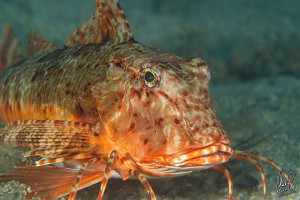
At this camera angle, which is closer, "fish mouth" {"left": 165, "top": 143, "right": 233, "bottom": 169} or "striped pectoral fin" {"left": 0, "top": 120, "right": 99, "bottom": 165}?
"fish mouth" {"left": 165, "top": 143, "right": 233, "bottom": 169}

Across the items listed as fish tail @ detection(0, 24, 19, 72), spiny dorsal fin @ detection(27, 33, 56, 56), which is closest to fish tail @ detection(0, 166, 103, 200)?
spiny dorsal fin @ detection(27, 33, 56, 56)

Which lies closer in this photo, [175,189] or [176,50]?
[175,189]

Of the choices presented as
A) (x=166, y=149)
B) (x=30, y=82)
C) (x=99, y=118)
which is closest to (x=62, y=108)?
(x=99, y=118)

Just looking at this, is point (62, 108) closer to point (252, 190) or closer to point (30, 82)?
point (30, 82)

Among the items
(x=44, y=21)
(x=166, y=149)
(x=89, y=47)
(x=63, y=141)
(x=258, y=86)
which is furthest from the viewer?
(x=44, y=21)

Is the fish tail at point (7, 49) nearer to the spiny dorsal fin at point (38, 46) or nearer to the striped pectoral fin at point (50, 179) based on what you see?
the spiny dorsal fin at point (38, 46)

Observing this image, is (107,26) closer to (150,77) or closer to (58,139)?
(150,77)

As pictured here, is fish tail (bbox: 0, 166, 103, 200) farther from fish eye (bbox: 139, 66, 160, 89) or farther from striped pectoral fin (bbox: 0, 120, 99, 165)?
fish eye (bbox: 139, 66, 160, 89)
